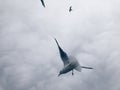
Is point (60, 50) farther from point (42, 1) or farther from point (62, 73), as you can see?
point (42, 1)

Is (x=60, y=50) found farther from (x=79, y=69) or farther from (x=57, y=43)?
(x=79, y=69)

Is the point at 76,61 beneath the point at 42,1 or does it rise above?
beneath

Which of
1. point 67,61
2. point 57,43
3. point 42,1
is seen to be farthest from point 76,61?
point 42,1

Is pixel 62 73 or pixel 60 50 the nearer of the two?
pixel 62 73

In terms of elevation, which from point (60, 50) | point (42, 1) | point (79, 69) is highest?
point (42, 1)

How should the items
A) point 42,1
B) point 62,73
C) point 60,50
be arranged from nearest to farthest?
point 42,1
point 62,73
point 60,50

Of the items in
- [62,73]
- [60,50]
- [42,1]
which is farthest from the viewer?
[60,50]

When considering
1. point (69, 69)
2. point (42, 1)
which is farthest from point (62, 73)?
point (42, 1)

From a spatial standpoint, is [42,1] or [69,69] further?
[69,69]

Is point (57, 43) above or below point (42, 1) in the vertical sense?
below
